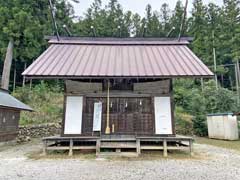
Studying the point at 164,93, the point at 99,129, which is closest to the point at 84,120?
the point at 99,129

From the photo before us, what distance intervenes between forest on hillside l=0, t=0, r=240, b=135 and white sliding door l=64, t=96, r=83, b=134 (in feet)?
29.3

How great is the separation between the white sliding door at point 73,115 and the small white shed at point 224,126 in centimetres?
871

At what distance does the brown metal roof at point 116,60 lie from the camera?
7.80 metres

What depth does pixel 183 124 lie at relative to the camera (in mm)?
15336

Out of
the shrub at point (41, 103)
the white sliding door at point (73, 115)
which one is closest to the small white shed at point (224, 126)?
the white sliding door at point (73, 115)

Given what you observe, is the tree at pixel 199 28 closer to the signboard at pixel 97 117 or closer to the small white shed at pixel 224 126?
the small white shed at pixel 224 126

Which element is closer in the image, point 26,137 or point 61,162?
point 61,162

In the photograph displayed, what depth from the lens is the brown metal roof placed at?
7.80 metres

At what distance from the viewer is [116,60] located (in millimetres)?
9180

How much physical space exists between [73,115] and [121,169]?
3.31 meters

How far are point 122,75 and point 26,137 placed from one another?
7.96 meters

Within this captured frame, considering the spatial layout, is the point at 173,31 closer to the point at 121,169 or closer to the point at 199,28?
the point at 199,28

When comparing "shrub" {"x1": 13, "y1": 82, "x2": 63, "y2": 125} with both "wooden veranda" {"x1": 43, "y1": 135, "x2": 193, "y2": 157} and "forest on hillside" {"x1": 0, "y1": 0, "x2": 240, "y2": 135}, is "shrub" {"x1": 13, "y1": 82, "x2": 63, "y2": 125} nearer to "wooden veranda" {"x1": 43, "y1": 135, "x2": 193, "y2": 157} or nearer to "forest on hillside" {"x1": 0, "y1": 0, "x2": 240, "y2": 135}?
"forest on hillside" {"x1": 0, "y1": 0, "x2": 240, "y2": 135}

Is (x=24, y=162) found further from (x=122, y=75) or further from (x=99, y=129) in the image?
(x=122, y=75)
